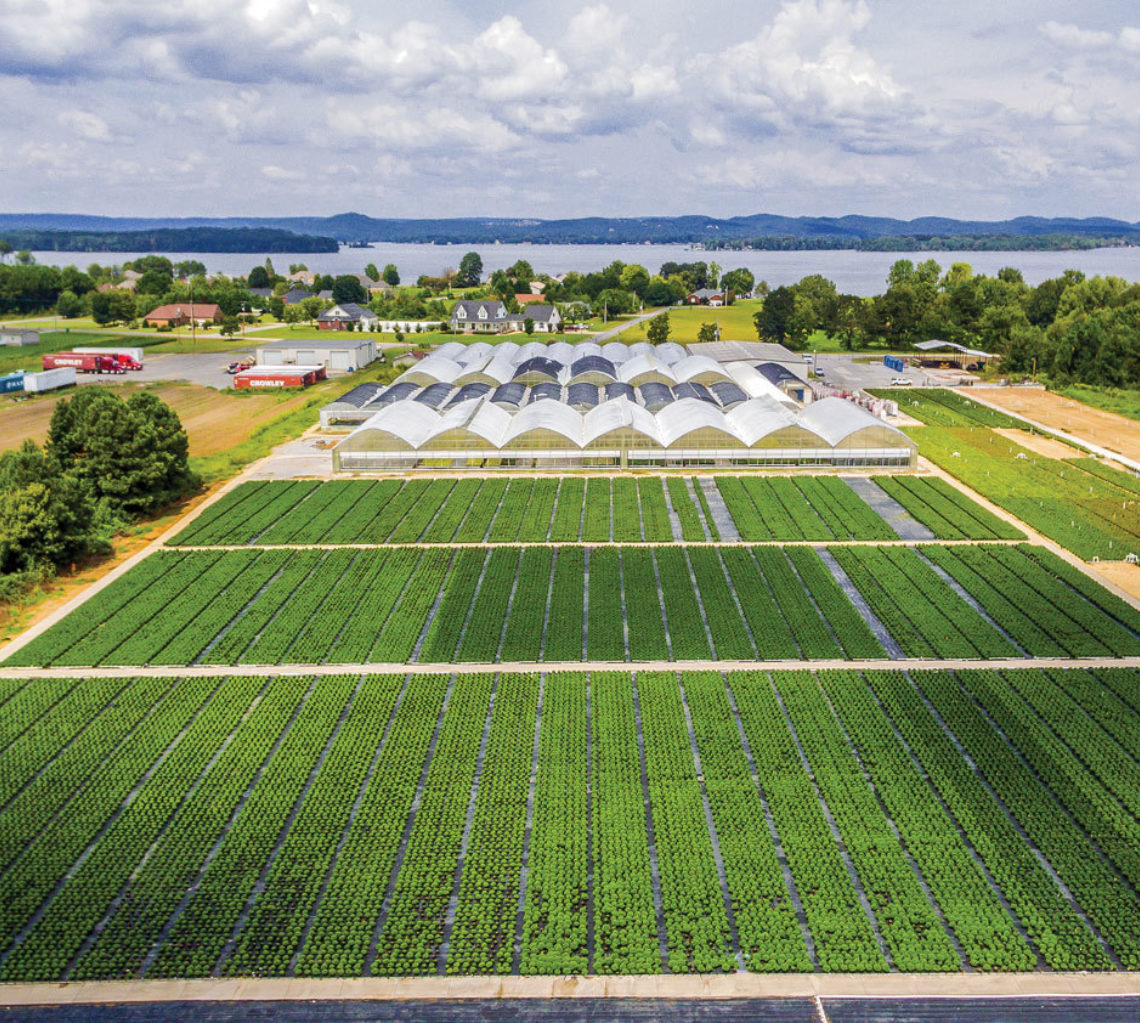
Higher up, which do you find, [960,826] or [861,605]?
[861,605]

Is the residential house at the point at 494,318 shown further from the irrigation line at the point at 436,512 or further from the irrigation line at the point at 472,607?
the irrigation line at the point at 472,607

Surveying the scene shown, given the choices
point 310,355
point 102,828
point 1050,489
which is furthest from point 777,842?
point 310,355

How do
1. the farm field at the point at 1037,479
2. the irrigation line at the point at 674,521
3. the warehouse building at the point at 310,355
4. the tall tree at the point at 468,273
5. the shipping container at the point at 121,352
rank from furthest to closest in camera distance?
the tall tree at the point at 468,273 → the warehouse building at the point at 310,355 → the shipping container at the point at 121,352 → the farm field at the point at 1037,479 → the irrigation line at the point at 674,521

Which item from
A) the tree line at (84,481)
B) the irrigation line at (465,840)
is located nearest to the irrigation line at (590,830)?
the irrigation line at (465,840)

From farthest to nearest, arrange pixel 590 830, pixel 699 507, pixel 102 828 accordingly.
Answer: pixel 699 507 → pixel 102 828 → pixel 590 830

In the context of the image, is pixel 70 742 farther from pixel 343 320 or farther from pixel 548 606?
pixel 343 320

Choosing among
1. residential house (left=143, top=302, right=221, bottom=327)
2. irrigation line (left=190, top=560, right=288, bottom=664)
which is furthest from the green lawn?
irrigation line (left=190, top=560, right=288, bottom=664)

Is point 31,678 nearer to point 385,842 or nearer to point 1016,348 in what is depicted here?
Result: point 385,842
